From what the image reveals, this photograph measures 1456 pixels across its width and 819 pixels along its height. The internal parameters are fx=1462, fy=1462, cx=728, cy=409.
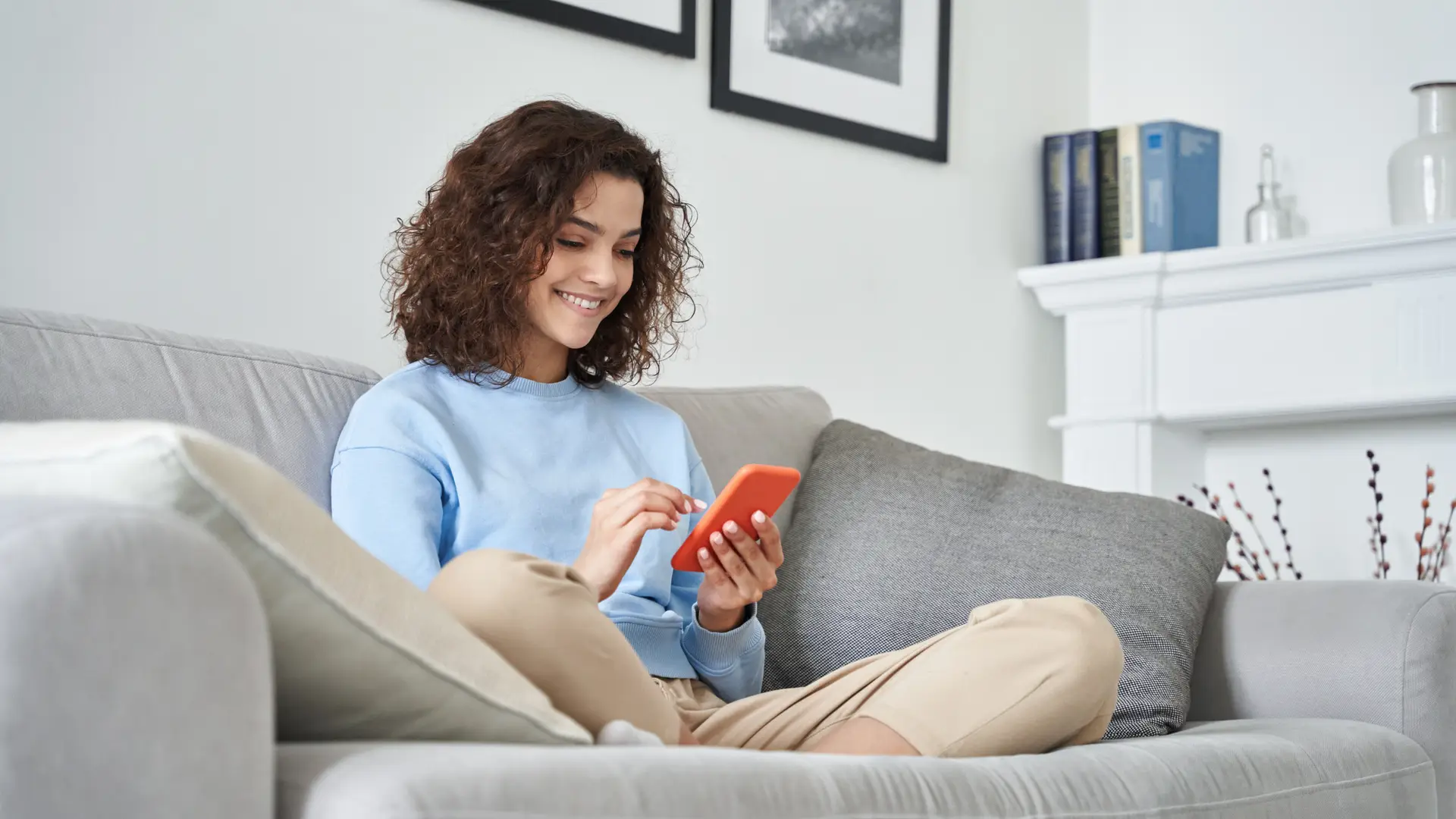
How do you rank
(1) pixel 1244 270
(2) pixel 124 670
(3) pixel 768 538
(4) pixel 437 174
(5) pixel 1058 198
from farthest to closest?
(5) pixel 1058 198, (1) pixel 1244 270, (4) pixel 437 174, (3) pixel 768 538, (2) pixel 124 670

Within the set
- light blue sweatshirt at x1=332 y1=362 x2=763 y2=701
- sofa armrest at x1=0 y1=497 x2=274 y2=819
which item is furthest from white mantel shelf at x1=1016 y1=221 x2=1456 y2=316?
sofa armrest at x1=0 y1=497 x2=274 y2=819

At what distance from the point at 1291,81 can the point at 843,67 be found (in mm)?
994

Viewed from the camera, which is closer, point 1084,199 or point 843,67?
point 843,67

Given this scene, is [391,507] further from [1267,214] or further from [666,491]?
[1267,214]

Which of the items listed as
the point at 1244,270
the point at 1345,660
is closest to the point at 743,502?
the point at 1345,660

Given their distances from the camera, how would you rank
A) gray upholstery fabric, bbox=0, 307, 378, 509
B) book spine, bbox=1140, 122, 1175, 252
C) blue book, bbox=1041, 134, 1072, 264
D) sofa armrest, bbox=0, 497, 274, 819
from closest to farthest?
sofa armrest, bbox=0, 497, 274, 819
gray upholstery fabric, bbox=0, 307, 378, 509
book spine, bbox=1140, 122, 1175, 252
blue book, bbox=1041, 134, 1072, 264

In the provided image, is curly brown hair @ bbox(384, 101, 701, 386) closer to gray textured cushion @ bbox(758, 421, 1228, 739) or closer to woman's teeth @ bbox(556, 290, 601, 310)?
woman's teeth @ bbox(556, 290, 601, 310)

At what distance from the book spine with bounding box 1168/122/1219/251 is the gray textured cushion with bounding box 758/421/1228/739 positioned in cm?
129

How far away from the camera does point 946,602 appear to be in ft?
5.72

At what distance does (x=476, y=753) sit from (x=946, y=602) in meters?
0.99

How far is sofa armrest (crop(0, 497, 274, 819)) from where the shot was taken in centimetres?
67

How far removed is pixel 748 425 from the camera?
6.70ft

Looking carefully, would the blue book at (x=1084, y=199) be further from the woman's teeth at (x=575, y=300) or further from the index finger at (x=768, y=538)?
the index finger at (x=768, y=538)

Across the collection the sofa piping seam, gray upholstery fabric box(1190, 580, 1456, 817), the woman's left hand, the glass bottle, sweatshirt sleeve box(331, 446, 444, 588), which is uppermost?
the glass bottle
